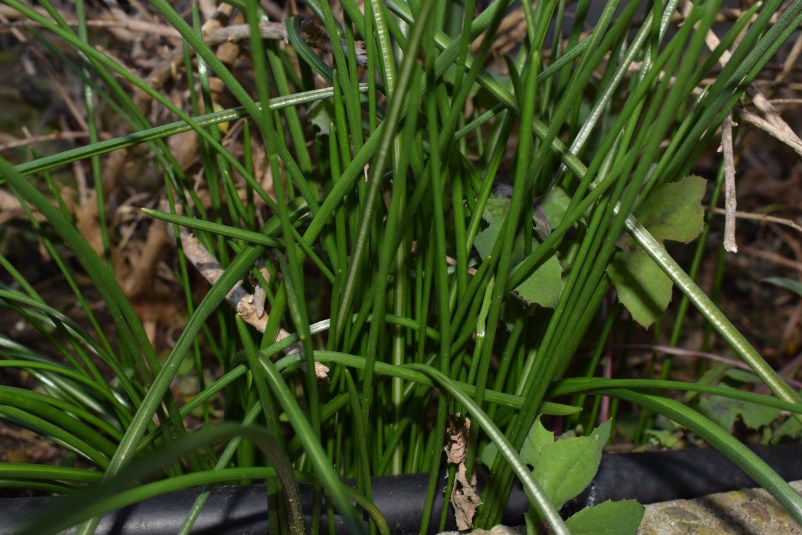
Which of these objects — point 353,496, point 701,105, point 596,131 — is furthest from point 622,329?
point 353,496

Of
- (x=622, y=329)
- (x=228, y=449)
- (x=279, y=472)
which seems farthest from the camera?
(x=622, y=329)

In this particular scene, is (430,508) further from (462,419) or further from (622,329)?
(622,329)

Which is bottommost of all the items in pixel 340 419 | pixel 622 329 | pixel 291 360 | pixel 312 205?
pixel 622 329

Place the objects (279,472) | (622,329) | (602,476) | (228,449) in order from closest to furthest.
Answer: (279,472)
(228,449)
(602,476)
(622,329)

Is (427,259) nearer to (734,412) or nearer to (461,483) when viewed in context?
(461,483)

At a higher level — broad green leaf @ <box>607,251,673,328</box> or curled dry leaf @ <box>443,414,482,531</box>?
broad green leaf @ <box>607,251,673,328</box>

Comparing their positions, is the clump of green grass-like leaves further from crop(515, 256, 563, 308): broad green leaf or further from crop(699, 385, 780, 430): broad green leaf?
crop(699, 385, 780, 430): broad green leaf

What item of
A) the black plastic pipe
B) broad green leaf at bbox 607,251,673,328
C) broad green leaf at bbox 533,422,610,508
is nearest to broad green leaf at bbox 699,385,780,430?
the black plastic pipe
